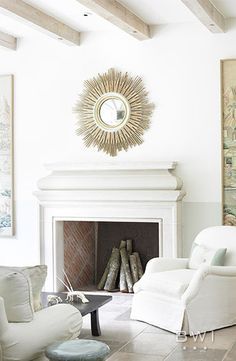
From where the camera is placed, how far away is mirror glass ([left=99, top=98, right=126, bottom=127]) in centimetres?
708

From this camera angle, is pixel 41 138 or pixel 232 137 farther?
pixel 41 138

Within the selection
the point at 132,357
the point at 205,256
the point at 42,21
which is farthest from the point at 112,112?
the point at 132,357

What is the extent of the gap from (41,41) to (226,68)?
2.12 m

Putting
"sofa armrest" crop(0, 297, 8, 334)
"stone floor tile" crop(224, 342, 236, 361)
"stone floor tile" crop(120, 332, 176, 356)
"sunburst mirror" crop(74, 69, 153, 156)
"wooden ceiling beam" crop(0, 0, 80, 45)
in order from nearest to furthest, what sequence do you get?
1. "sofa armrest" crop(0, 297, 8, 334)
2. "stone floor tile" crop(224, 342, 236, 361)
3. "stone floor tile" crop(120, 332, 176, 356)
4. "wooden ceiling beam" crop(0, 0, 80, 45)
5. "sunburst mirror" crop(74, 69, 153, 156)

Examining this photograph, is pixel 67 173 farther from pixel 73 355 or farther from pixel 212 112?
pixel 73 355

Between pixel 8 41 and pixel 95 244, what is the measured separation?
8.33ft

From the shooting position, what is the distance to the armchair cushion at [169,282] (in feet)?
17.6

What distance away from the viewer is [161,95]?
22.6ft

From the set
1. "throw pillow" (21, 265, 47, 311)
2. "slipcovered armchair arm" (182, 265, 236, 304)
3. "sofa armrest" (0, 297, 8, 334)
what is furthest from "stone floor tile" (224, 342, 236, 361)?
"sofa armrest" (0, 297, 8, 334)

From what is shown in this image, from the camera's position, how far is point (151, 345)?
16.2 ft

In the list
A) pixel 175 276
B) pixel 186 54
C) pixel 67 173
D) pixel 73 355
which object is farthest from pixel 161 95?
pixel 73 355

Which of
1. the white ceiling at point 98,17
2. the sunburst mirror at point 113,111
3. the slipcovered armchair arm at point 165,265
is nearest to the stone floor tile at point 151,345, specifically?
the slipcovered armchair arm at point 165,265

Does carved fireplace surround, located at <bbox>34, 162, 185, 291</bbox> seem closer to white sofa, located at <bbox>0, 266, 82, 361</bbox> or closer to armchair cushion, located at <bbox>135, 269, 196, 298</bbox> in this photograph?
armchair cushion, located at <bbox>135, 269, 196, 298</bbox>

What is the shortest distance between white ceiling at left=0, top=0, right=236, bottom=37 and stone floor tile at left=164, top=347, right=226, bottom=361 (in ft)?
10.3
